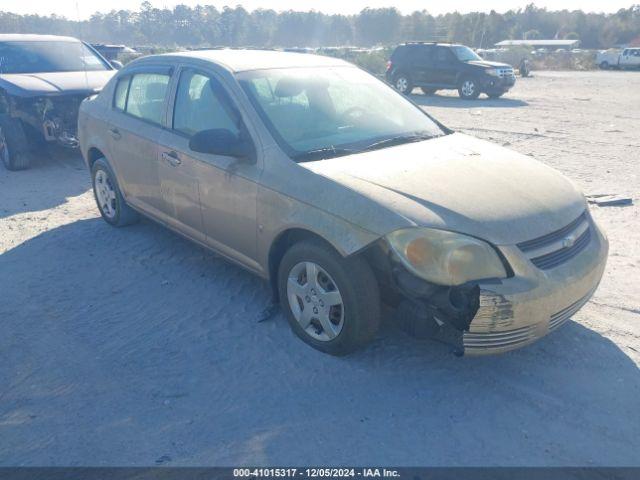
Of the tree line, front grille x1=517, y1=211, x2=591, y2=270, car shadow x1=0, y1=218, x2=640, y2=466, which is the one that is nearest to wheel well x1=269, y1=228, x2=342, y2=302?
car shadow x1=0, y1=218, x2=640, y2=466

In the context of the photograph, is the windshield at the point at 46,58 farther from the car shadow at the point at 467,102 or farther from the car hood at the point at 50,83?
the car shadow at the point at 467,102

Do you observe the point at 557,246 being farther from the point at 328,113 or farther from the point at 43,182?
the point at 43,182

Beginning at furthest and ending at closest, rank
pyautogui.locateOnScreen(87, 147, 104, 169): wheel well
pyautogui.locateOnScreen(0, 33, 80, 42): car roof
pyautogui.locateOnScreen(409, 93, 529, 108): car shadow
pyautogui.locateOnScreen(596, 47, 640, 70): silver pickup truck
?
pyautogui.locateOnScreen(596, 47, 640, 70): silver pickup truck < pyautogui.locateOnScreen(409, 93, 529, 108): car shadow < pyautogui.locateOnScreen(0, 33, 80, 42): car roof < pyautogui.locateOnScreen(87, 147, 104, 169): wheel well

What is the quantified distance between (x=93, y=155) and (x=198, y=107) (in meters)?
2.18

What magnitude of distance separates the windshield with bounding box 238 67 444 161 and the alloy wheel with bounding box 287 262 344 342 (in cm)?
76

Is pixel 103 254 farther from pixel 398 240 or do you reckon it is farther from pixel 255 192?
pixel 398 240

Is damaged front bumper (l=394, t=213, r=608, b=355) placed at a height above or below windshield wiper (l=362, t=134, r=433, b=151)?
below

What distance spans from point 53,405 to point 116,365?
45 cm

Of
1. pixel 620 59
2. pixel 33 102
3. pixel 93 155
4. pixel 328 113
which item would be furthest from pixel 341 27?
pixel 328 113

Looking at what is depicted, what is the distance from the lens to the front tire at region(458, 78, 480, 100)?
18062 millimetres

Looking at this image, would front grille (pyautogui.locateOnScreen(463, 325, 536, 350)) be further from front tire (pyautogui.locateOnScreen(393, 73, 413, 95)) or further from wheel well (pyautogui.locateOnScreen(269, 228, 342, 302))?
front tire (pyautogui.locateOnScreen(393, 73, 413, 95))

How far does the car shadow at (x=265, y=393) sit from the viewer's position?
108 inches

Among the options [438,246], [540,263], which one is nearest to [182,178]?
[438,246]

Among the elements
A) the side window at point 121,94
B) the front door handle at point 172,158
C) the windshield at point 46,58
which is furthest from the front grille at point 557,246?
the windshield at point 46,58
